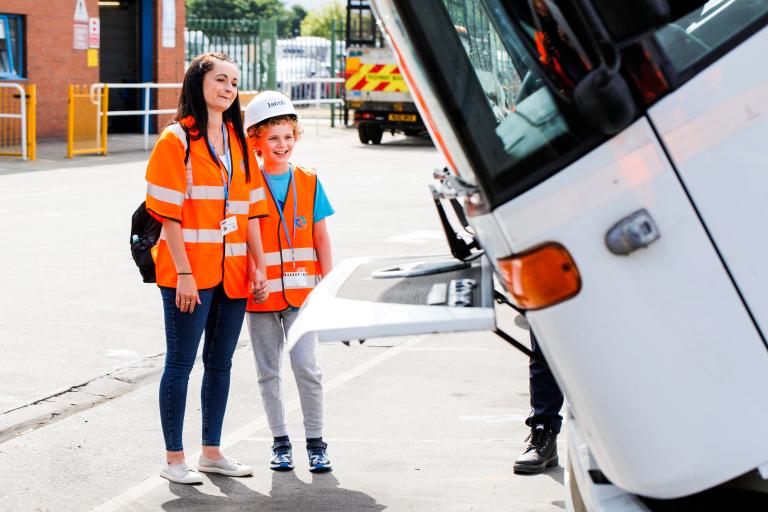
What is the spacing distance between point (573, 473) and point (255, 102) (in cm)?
246

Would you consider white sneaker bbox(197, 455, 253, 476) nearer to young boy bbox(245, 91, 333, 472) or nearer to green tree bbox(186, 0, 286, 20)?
young boy bbox(245, 91, 333, 472)

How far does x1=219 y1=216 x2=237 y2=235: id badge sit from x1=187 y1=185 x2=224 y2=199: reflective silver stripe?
0.33ft

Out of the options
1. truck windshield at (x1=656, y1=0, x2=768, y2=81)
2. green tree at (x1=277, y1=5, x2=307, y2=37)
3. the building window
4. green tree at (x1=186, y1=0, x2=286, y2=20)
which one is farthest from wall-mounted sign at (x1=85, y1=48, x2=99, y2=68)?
green tree at (x1=277, y1=5, x2=307, y2=37)

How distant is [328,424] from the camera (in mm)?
6414

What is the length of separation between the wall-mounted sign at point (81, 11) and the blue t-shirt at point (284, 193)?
65.0ft

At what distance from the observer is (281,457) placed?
5629 millimetres

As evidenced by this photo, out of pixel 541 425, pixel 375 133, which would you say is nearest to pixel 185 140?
pixel 541 425

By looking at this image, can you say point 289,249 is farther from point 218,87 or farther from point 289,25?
point 289,25

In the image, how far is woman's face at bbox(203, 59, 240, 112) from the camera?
17.6 ft

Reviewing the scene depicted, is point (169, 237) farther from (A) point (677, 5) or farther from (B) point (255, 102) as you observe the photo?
(A) point (677, 5)

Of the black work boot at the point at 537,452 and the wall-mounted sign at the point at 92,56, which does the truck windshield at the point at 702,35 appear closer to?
the black work boot at the point at 537,452

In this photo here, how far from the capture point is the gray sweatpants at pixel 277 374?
561cm

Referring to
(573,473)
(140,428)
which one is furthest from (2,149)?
(573,473)

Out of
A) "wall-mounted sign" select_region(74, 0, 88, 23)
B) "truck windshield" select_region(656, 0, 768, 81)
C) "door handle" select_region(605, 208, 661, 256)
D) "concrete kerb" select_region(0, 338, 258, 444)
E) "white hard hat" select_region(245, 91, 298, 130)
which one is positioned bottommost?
"concrete kerb" select_region(0, 338, 258, 444)
